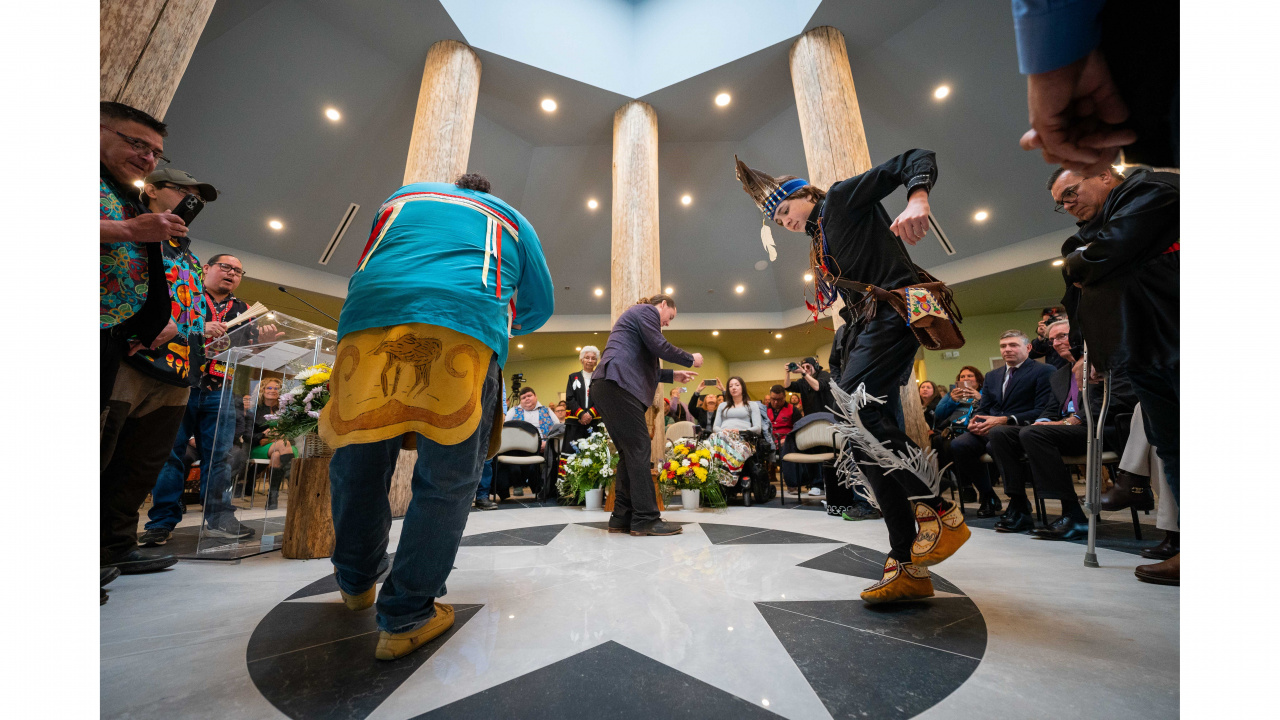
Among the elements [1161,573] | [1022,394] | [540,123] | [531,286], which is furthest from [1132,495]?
[540,123]

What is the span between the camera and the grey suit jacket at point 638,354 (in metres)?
2.87

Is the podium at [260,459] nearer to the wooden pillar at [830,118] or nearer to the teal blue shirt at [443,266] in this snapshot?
the teal blue shirt at [443,266]

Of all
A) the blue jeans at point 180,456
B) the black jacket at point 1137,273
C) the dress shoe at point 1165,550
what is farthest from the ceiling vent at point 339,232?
the dress shoe at point 1165,550

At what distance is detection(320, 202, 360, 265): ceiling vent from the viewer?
795cm

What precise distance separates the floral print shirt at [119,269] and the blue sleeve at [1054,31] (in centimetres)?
224

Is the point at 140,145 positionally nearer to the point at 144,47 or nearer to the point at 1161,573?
the point at 144,47

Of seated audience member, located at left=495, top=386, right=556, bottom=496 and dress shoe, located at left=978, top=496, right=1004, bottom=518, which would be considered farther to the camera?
seated audience member, located at left=495, top=386, right=556, bottom=496

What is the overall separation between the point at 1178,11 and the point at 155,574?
10.6 ft

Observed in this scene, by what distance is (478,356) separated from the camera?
1.28 meters

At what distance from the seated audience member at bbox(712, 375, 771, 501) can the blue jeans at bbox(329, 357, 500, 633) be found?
3648 mm

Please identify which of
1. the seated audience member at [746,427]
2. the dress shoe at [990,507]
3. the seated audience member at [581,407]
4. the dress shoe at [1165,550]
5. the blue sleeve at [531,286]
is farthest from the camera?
the seated audience member at [581,407]

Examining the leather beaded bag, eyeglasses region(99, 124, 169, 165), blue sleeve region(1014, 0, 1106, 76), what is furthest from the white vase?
blue sleeve region(1014, 0, 1106, 76)

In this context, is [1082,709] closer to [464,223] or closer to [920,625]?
[920,625]

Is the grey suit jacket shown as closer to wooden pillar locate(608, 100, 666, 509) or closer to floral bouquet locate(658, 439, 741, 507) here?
floral bouquet locate(658, 439, 741, 507)
